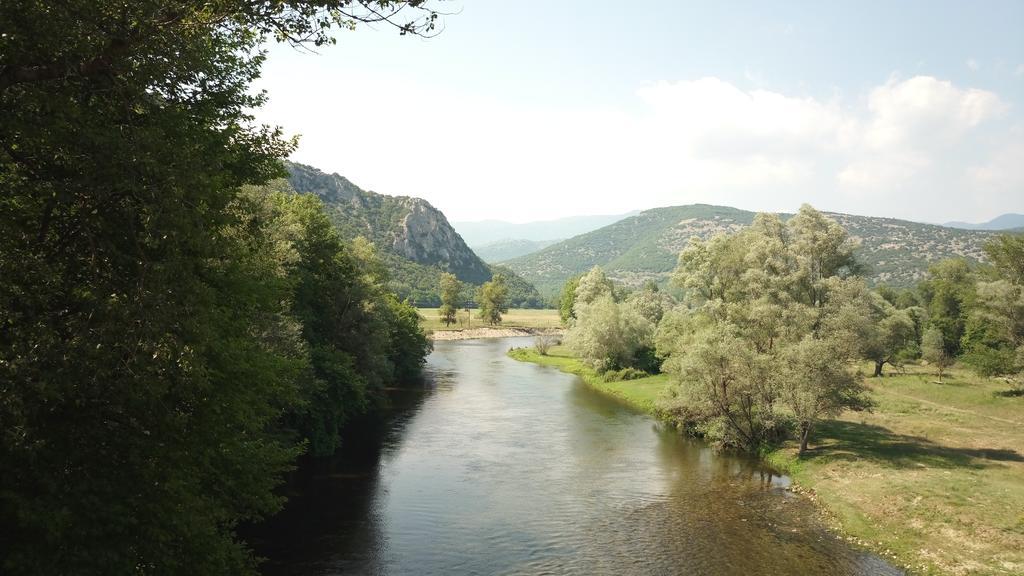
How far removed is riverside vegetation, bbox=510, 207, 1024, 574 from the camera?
86.9ft

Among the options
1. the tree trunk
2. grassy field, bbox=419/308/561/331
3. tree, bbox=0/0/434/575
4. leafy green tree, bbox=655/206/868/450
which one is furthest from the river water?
grassy field, bbox=419/308/561/331

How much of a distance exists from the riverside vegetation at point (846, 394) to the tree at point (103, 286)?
2532 cm

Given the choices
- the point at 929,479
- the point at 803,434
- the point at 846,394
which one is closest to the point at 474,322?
the point at 803,434

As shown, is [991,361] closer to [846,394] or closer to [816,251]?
[816,251]

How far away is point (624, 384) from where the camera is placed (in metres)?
63.9

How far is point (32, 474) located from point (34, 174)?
465 cm

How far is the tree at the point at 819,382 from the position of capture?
112ft

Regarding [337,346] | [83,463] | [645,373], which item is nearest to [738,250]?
[645,373]

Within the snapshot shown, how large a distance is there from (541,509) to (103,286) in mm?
22604

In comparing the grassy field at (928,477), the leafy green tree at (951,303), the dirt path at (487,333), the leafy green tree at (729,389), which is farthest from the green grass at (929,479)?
the dirt path at (487,333)

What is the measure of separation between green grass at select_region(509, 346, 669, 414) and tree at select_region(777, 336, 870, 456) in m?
13.9

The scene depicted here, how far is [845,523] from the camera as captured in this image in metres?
26.9

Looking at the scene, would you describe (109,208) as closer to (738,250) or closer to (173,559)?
(173,559)

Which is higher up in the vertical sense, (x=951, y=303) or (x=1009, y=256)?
(x=1009, y=256)
